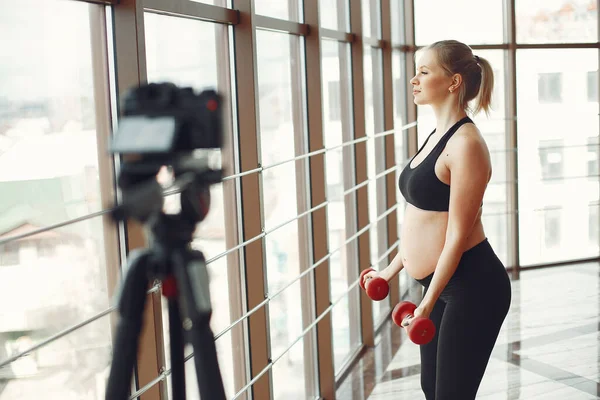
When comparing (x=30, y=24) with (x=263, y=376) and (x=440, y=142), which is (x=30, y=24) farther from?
(x=263, y=376)

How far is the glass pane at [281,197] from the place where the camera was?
8.92 feet

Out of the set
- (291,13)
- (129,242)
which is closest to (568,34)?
(291,13)

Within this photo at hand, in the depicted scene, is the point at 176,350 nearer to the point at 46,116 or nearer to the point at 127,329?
the point at 127,329

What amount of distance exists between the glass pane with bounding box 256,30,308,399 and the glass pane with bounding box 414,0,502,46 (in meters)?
2.64

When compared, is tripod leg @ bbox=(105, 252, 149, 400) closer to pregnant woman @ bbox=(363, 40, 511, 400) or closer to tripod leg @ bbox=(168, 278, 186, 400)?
tripod leg @ bbox=(168, 278, 186, 400)

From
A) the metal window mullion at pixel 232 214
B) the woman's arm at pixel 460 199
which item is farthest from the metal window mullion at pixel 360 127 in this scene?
the woman's arm at pixel 460 199

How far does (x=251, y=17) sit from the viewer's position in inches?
92.3

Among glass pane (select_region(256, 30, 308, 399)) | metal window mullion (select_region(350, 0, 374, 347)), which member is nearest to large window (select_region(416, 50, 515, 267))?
metal window mullion (select_region(350, 0, 374, 347))

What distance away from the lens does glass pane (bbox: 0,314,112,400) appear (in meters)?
1.46

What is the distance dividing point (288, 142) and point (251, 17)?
0.71 meters

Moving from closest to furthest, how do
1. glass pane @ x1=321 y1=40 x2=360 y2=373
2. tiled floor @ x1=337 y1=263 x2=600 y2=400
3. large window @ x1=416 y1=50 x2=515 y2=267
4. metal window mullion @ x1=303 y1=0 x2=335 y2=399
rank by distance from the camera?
metal window mullion @ x1=303 y1=0 x2=335 y2=399 < tiled floor @ x1=337 y1=263 x2=600 y2=400 < glass pane @ x1=321 y1=40 x2=360 y2=373 < large window @ x1=416 y1=50 x2=515 y2=267

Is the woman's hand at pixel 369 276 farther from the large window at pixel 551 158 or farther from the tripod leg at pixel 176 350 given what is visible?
the large window at pixel 551 158

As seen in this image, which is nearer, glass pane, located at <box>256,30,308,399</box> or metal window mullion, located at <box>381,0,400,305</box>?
glass pane, located at <box>256,30,308,399</box>

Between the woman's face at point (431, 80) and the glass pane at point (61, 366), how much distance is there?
95 centimetres
